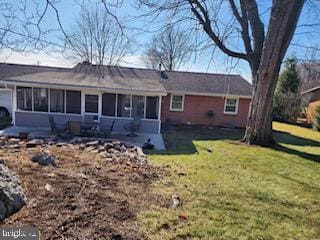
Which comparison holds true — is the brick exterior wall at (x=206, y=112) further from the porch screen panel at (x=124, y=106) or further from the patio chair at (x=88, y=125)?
the patio chair at (x=88, y=125)

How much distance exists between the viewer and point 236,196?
604 cm

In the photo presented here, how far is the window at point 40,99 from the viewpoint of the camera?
50.3ft

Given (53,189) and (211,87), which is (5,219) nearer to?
(53,189)

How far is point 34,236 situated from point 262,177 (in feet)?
21.0

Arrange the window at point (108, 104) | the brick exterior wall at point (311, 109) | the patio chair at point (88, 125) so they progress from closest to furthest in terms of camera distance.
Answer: the patio chair at point (88, 125) → the window at point (108, 104) → the brick exterior wall at point (311, 109)

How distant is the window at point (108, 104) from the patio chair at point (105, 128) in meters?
1.18

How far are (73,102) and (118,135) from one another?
137 inches

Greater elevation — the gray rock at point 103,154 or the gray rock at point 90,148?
the gray rock at point 103,154

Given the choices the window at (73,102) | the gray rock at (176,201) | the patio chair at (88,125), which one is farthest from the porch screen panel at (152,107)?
the gray rock at (176,201)

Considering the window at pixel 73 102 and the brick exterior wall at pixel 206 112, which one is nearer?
the window at pixel 73 102

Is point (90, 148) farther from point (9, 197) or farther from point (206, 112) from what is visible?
point (206, 112)

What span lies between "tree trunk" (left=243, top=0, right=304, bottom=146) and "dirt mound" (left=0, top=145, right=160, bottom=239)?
7172 millimetres

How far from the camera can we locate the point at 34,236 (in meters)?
3.57

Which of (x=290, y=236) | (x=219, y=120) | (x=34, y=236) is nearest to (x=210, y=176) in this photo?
(x=290, y=236)
